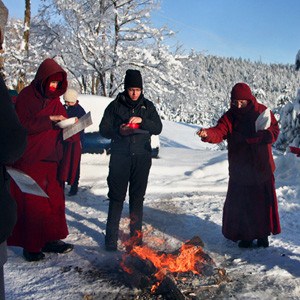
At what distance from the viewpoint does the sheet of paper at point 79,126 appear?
156 inches

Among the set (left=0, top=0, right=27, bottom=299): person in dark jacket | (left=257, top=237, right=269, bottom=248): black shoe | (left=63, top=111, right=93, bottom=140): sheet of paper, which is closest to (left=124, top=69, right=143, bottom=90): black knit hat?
(left=63, top=111, right=93, bottom=140): sheet of paper

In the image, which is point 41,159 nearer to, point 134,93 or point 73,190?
point 134,93

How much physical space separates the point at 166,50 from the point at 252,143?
11508 millimetres

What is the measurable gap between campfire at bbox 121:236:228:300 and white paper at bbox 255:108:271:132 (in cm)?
153

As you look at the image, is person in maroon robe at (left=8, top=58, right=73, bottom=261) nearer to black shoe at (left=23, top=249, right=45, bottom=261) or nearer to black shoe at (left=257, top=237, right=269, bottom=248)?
black shoe at (left=23, top=249, right=45, bottom=261)

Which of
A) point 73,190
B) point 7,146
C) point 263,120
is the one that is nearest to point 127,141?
point 263,120

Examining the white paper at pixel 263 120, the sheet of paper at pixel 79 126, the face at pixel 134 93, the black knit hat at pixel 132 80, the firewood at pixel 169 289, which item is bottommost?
the firewood at pixel 169 289

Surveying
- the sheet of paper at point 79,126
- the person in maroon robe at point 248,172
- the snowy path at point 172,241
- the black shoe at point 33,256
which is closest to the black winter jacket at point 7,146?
the snowy path at point 172,241

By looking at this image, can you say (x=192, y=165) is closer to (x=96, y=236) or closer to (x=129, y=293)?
(x=96, y=236)

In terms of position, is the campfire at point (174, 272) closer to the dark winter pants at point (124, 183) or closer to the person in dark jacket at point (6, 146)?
the dark winter pants at point (124, 183)

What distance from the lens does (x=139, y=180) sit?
14.7 ft

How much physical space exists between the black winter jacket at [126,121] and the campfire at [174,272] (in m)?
1.16

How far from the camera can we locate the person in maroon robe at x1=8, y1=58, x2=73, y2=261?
3.97 metres

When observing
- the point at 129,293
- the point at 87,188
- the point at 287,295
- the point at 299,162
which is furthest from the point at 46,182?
the point at 299,162
